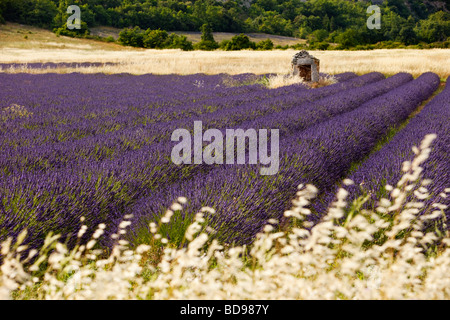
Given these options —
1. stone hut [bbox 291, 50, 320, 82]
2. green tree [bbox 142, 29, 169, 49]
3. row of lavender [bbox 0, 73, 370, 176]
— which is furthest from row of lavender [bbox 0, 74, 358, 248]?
green tree [bbox 142, 29, 169, 49]

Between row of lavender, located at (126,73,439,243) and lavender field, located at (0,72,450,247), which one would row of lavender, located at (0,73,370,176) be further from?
row of lavender, located at (126,73,439,243)

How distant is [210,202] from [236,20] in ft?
200

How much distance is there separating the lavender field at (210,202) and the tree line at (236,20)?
35.6 meters

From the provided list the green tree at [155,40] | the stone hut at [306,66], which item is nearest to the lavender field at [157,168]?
the stone hut at [306,66]

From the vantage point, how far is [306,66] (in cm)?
1342

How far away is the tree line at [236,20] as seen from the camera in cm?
4597

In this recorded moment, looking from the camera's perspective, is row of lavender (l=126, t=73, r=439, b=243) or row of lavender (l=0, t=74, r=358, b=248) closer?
row of lavender (l=0, t=74, r=358, b=248)

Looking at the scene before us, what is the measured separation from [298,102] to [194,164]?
4691 millimetres

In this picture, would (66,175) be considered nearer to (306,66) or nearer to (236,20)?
(306,66)

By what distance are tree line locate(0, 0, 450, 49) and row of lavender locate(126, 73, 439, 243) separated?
35.9 m

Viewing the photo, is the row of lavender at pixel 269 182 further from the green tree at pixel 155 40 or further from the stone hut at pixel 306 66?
the green tree at pixel 155 40

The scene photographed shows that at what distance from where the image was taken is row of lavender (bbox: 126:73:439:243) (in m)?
2.50

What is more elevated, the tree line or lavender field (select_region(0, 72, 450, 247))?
the tree line

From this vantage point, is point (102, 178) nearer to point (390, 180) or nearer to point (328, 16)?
point (390, 180)
